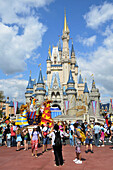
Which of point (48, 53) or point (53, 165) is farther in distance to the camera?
point (48, 53)

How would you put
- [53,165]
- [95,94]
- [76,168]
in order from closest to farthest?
[76,168]
[53,165]
[95,94]

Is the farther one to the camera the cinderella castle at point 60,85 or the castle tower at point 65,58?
the castle tower at point 65,58

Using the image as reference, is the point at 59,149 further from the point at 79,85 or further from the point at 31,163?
the point at 79,85

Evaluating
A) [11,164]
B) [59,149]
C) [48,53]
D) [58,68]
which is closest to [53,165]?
[59,149]

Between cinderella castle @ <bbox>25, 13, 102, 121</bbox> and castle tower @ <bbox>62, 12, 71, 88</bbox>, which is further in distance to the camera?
castle tower @ <bbox>62, 12, 71, 88</bbox>

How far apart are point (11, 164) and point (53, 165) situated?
1.70 meters

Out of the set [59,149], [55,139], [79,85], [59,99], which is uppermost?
[79,85]

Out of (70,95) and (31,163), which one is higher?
(70,95)

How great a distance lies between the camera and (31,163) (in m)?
6.44

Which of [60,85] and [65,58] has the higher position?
[65,58]

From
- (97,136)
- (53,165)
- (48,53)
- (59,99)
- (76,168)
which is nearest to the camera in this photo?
(76,168)

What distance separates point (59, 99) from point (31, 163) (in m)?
43.8

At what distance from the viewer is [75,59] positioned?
64438 millimetres

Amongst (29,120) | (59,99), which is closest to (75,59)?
(59,99)
